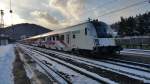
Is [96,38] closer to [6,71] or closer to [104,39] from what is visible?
[104,39]

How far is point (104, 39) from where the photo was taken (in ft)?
71.5

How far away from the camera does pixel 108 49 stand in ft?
71.9

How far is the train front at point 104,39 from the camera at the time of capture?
21.3m

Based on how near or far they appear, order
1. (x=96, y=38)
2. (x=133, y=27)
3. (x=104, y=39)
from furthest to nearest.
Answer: (x=133, y=27), (x=104, y=39), (x=96, y=38)

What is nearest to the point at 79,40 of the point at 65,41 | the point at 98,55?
the point at 98,55

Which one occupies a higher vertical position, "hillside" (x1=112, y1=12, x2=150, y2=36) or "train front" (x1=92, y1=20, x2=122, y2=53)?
"hillside" (x1=112, y1=12, x2=150, y2=36)

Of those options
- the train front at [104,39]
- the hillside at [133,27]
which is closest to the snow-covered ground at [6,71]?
the train front at [104,39]

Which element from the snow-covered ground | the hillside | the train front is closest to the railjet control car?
the train front

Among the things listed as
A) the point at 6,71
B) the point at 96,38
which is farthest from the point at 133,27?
the point at 6,71

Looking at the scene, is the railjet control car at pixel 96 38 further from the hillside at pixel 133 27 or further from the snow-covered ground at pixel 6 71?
the hillside at pixel 133 27

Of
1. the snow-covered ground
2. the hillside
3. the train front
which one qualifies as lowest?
the snow-covered ground

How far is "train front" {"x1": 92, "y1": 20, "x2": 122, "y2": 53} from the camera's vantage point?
70.0 feet

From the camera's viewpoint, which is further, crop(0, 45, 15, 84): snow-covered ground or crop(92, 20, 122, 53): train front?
crop(92, 20, 122, 53): train front

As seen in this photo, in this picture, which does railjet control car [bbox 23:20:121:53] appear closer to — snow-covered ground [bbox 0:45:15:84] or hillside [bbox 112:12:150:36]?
snow-covered ground [bbox 0:45:15:84]
